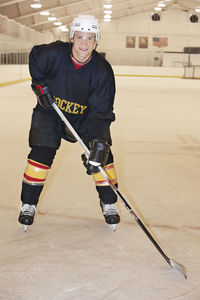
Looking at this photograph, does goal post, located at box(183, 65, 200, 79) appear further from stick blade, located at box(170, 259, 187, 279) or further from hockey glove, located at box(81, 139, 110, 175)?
stick blade, located at box(170, 259, 187, 279)

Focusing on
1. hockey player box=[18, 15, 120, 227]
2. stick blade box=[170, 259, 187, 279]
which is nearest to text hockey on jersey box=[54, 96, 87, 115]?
hockey player box=[18, 15, 120, 227]

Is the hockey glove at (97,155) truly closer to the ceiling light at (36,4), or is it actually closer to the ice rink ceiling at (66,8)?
the ice rink ceiling at (66,8)

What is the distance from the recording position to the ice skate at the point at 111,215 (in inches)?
98.8

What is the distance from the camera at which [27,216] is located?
2.45 meters

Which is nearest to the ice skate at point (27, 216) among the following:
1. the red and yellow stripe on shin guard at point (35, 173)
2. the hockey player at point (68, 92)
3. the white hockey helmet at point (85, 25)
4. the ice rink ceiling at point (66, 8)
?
the hockey player at point (68, 92)

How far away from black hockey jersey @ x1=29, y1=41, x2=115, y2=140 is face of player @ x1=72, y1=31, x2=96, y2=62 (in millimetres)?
69

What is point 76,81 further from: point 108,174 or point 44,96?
point 108,174

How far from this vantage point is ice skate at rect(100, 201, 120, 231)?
251 cm

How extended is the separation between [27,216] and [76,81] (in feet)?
2.37

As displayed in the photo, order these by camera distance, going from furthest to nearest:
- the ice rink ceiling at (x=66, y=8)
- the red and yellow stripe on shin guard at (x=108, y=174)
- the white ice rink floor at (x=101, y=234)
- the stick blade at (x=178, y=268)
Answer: the ice rink ceiling at (x=66, y=8)
the red and yellow stripe on shin guard at (x=108, y=174)
the stick blade at (x=178, y=268)
the white ice rink floor at (x=101, y=234)

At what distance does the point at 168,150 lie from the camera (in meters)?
4.89

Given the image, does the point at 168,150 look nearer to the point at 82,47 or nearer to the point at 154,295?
the point at 82,47

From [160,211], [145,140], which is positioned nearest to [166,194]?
[160,211]

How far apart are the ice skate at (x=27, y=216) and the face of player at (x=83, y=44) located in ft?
2.62
